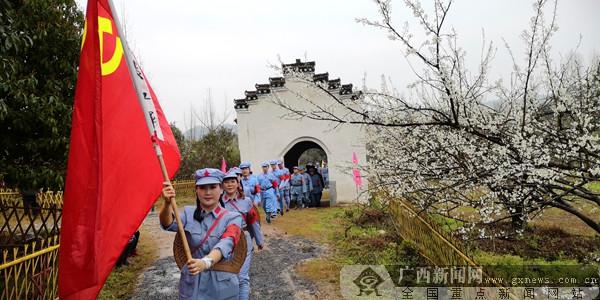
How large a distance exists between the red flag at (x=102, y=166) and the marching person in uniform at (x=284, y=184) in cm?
1047

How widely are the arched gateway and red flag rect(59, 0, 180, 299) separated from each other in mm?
11459

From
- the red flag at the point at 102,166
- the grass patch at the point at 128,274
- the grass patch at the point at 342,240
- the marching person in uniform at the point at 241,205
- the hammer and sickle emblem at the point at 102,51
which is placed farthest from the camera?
the grass patch at the point at 342,240

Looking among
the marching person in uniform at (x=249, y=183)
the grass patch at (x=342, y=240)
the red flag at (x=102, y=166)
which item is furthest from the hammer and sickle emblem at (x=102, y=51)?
the marching person in uniform at (x=249, y=183)

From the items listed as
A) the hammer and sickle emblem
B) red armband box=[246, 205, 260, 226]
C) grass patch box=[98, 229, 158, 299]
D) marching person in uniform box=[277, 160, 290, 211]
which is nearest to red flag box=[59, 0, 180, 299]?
the hammer and sickle emblem

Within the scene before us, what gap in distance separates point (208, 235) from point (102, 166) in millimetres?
1062

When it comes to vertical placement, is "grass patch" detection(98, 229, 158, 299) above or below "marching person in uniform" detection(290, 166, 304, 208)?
below

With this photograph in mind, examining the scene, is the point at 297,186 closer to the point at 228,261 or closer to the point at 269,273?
the point at 269,273

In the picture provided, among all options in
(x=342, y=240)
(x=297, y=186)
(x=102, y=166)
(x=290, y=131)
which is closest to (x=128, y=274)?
(x=342, y=240)

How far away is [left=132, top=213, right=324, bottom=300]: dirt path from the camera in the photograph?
5.79m

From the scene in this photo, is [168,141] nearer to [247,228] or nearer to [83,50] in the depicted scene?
[83,50]

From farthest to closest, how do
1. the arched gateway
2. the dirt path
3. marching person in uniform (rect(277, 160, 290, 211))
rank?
the arched gateway
marching person in uniform (rect(277, 160, 290, 211))
the dirt path

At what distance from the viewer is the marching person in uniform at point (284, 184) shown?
519 inches

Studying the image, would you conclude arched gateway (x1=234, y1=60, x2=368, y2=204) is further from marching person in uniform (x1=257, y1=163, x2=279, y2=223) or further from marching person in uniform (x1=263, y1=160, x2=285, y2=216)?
marching person in uniform (x1=257, y1=163, x2=279, y2=223)

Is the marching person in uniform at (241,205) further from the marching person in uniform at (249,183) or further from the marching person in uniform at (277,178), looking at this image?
the marching person in uniform at (277,178)
